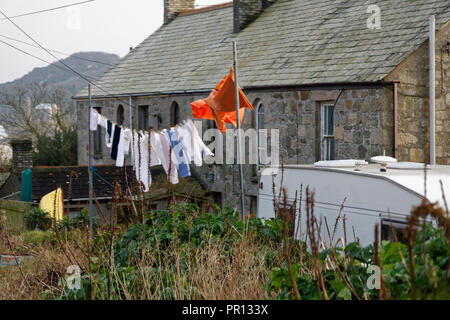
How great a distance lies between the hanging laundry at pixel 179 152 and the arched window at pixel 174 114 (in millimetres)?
5630

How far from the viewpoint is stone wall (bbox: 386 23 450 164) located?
A: 52.9 feet

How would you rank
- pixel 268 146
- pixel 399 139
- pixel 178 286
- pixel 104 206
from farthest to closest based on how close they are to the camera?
1. pixel 104 206
2. pixel 268 146
3. pixel 399 139
4. pixel 178 286

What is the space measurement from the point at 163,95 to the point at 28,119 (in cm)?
1807

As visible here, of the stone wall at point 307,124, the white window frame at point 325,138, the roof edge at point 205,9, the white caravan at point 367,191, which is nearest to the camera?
the white caravan at point 367,191

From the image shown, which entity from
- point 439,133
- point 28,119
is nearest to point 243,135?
point 439,133

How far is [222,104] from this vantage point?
50.3ft

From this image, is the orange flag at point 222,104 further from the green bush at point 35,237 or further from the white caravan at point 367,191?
the white caravan at point 367,191

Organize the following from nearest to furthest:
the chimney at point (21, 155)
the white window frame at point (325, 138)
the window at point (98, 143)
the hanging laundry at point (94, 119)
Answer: the white window frame at point (325, 138) → the hanging laundry at point (94, 119) → the chimney at point (21, 155) → the window at point (98, 143)

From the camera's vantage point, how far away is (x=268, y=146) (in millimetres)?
19828

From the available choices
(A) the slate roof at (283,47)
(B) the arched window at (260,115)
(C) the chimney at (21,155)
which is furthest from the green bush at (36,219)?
(A) the slate roof at (283,47)

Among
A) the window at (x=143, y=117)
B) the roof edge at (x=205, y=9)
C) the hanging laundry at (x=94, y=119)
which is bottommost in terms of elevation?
the hanging laundry at (x=94, y=119)

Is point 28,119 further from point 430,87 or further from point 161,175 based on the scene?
point 430,87

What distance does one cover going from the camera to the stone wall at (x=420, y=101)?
16109 millimetres

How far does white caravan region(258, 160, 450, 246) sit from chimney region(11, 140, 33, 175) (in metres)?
14.7
